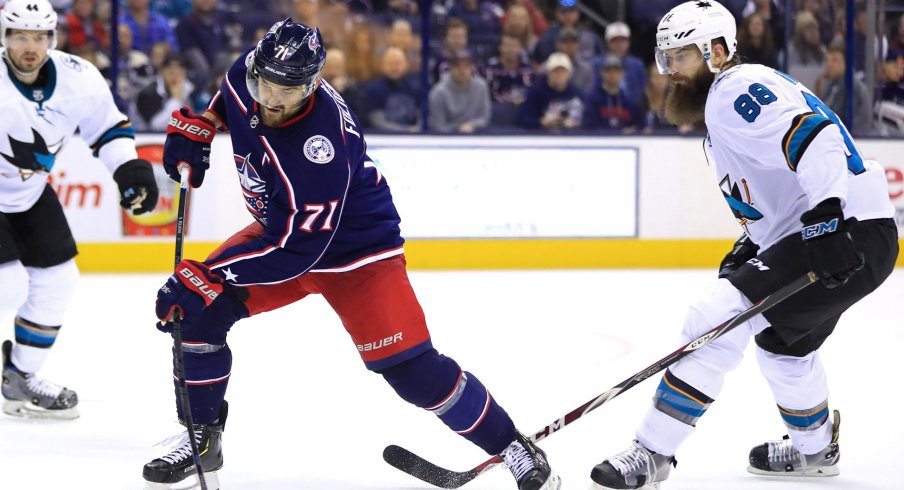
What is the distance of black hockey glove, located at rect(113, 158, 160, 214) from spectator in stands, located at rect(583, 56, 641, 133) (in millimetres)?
4073

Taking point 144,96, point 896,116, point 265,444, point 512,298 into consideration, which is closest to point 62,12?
point 144,96

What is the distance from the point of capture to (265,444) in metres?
3.16

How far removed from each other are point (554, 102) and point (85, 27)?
288 cm

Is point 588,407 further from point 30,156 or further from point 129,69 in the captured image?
point 129,69

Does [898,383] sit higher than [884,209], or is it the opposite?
[884,209]

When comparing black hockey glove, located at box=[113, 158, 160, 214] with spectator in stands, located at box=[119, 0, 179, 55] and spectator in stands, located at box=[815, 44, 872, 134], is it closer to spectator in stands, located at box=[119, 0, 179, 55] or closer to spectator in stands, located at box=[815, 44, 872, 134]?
spectator in stands, located at box=[119, 0, 179, 55]

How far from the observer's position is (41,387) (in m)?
3.45

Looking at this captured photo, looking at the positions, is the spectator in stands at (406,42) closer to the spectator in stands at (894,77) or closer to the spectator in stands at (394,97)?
the spectator in stands at (394,97)

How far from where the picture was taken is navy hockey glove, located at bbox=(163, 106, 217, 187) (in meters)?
2.72

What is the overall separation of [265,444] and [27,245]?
38.5 inches

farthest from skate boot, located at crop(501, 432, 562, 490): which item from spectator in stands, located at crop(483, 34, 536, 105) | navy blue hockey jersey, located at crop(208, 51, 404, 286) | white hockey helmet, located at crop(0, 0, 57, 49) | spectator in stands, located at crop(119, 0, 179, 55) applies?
spectator in stands, located at crop(119, 0, 179, 55)

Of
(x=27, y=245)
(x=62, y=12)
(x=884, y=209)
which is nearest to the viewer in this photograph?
(x=884, y=209)

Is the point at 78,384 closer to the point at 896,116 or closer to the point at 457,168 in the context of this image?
the point at 457,168

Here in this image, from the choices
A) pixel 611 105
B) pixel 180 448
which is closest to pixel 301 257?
pixel 180 448
